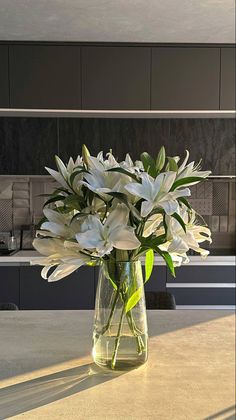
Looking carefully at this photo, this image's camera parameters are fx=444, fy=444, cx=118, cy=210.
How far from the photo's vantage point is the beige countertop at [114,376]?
944mm

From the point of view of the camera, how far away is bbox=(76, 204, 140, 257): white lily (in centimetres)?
95

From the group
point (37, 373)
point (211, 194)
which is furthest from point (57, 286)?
point (37, 373)

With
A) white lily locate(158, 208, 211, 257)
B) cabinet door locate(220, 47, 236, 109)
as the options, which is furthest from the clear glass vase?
cabinet door locate(220, 47, 236, 109)

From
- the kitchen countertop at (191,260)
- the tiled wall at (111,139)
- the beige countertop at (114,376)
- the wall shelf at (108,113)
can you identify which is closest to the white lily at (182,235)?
the beige countertop at (114,376)

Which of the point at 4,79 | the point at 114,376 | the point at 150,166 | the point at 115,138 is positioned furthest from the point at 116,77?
the point at 114,376

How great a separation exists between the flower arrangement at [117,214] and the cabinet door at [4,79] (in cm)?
276

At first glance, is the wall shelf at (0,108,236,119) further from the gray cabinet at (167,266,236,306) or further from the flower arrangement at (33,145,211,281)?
the flower arrangement at (33,145,211,281)

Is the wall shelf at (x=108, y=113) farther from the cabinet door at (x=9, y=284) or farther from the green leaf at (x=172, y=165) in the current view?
the green leaf at (x=172, y=165)

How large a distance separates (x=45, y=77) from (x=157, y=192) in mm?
2934

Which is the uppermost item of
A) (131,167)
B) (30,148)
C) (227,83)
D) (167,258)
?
(227,83)

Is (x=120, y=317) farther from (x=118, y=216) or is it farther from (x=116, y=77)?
(x=116, y=77)

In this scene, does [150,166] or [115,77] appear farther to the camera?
[115,77]

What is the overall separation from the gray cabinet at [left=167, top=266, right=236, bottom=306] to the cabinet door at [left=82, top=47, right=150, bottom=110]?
1.47 metres

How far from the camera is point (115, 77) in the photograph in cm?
366
